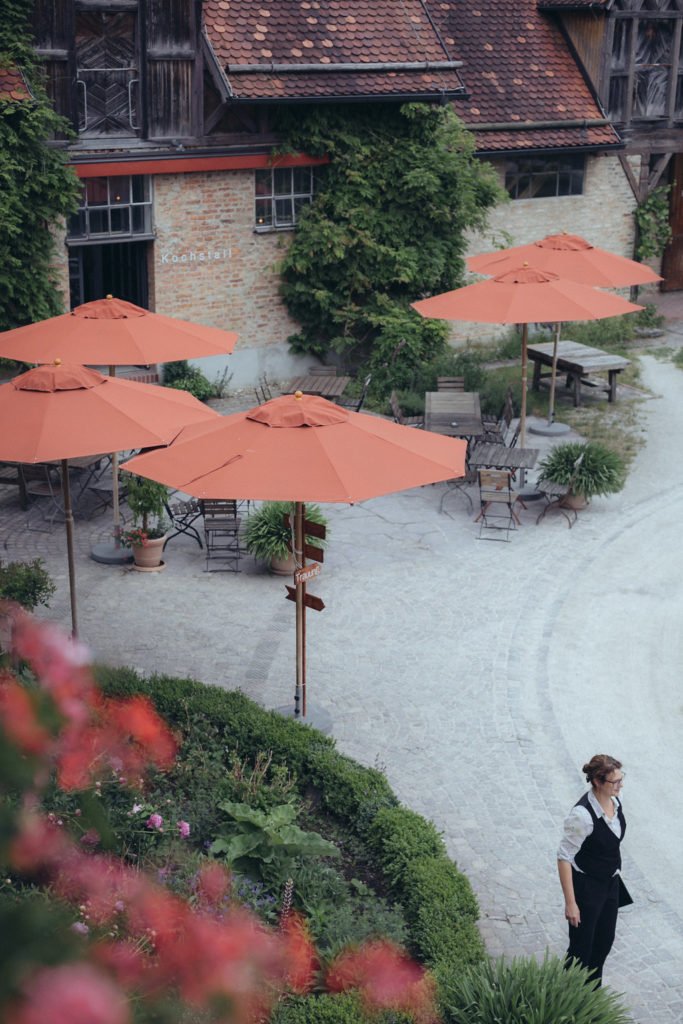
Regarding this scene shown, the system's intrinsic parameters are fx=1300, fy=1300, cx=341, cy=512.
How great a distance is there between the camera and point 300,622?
9.57 meters

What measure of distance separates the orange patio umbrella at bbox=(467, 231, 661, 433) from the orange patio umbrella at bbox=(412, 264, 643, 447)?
893mm

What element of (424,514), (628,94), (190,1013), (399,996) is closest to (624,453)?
(424,514)

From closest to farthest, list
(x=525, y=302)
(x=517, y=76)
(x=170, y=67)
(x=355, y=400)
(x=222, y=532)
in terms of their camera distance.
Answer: (x=222, y=532) < (x=525, y=302) < (x=170, y=67) < (x=355, y=400) < (x=517, y=76)

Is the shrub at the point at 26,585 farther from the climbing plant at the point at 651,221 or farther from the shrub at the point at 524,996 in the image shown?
the climbing plant at the point at 651,221

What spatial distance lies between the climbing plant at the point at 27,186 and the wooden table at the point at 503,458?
6.04 meters

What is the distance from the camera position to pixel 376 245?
19688 mm

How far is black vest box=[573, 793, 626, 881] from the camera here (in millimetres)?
6660

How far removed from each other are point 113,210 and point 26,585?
868 centimetres

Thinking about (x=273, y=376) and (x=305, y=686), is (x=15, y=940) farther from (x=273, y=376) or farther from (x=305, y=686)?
(x=273, y=376)

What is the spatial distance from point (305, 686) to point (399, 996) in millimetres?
4075

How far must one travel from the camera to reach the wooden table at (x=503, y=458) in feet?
48.5

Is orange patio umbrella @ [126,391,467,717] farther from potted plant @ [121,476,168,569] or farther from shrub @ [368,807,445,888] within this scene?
potted plant @ [121,476,168,569]

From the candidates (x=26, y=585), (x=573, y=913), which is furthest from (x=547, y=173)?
(x=573, y=913)

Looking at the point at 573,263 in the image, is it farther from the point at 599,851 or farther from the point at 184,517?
the point at 599,851
